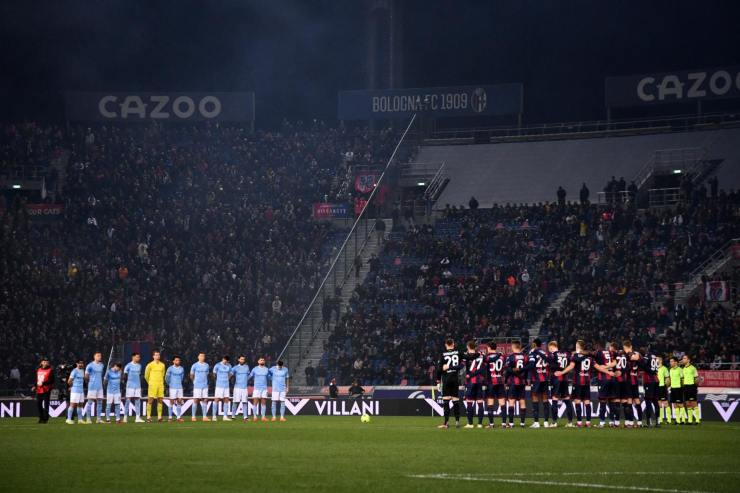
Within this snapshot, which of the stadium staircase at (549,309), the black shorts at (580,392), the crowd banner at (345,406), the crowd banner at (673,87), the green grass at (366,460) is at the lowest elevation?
the crowd banner at (345,406)

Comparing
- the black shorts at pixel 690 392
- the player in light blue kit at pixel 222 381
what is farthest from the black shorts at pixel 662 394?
the player in light blue kit at pixel 222 381

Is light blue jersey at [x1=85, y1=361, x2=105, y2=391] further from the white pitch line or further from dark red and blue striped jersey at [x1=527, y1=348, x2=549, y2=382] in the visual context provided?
the white pitch line

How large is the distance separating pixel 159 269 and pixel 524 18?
2826cm

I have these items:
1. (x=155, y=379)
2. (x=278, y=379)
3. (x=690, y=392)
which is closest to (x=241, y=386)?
(x=278, y=379)

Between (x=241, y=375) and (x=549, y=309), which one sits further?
(x=549, y=309)

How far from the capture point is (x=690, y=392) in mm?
33844

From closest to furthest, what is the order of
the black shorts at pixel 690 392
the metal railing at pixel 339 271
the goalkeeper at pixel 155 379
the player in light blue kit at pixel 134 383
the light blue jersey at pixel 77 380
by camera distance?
the black shorts at pixel 690 392, the light blue jersey at pixel 77 380, the player in light blue kit at pixel 134 383, the goalkeeper at pixel 155 379, the metal railing at pixel 339 271

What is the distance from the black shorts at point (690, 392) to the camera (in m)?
33.8

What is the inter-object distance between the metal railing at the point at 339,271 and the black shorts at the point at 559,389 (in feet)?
68.0

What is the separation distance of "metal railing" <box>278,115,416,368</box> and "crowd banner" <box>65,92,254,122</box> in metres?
12.0

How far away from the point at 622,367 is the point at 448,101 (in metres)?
38.6

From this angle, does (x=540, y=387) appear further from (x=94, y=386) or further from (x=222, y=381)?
(x=94, y=386)

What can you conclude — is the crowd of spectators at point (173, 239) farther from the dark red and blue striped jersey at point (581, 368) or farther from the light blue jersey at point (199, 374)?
the dark red and blue striped jersey at point (581, 368)

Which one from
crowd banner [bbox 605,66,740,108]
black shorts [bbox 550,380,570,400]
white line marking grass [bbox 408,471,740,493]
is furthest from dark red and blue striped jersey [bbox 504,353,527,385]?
crowd banner [bbox 605,66,740,108]
